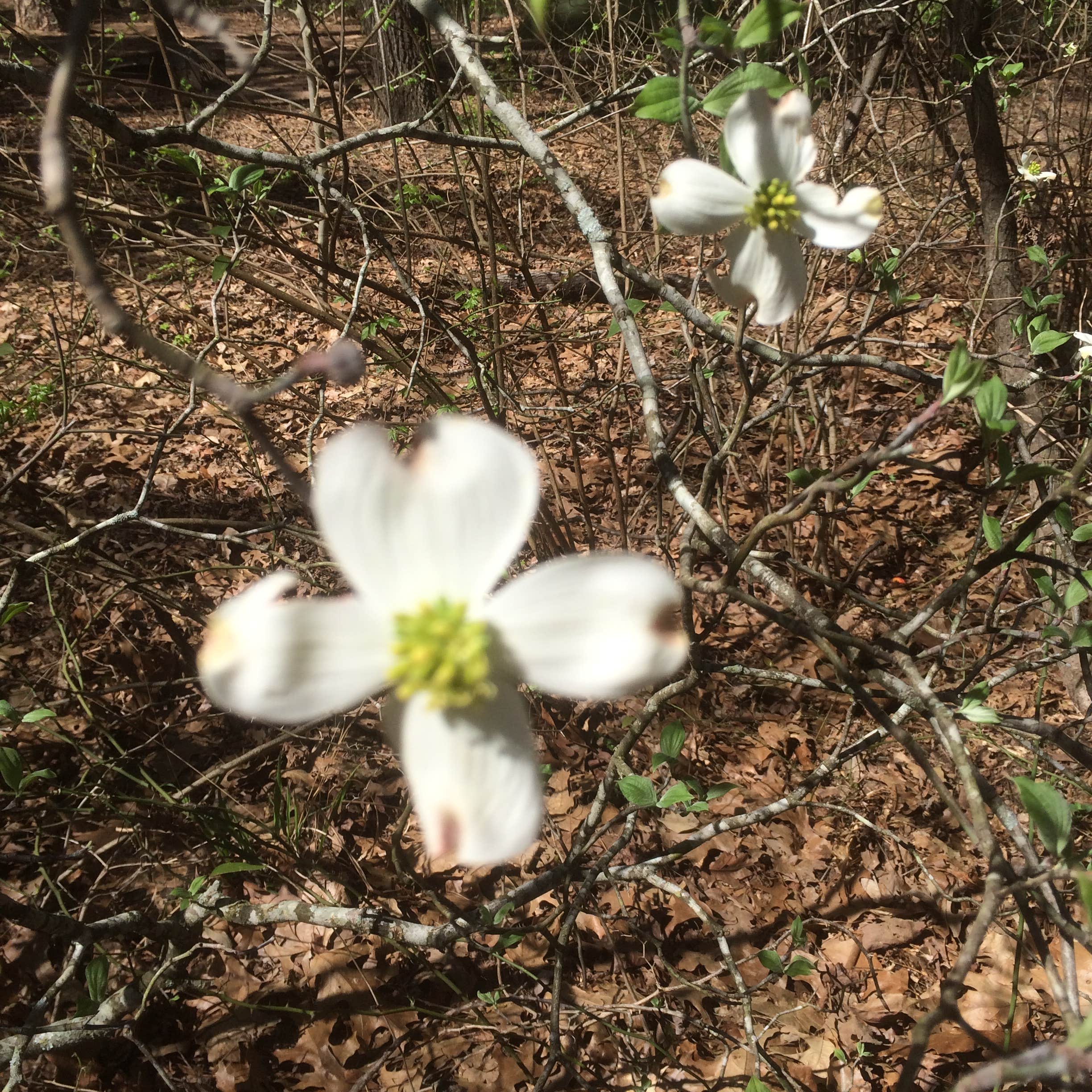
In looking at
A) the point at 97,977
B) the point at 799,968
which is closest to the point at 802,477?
the point at 799,968

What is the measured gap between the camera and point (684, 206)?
104 cm

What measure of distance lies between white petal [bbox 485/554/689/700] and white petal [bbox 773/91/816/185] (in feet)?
2.24

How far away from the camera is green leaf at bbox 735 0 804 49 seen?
962 mm

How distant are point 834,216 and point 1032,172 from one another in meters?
2.99

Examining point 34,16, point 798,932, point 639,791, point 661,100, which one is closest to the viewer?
point 661,100

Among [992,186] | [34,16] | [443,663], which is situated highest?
[34,16]

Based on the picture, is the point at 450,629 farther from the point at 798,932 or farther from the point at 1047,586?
the point at 798,932

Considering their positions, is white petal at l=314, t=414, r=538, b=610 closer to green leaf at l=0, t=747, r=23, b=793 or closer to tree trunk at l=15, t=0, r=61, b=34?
green leaf at l=0, t=747, r=23, b=793

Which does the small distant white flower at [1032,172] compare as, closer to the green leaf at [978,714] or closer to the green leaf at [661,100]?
the green leaf at [661,100]

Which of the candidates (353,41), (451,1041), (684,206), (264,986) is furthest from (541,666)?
(353,41)

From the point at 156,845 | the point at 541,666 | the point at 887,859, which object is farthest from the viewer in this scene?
the point at 887,859

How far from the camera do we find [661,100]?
44.0 inches

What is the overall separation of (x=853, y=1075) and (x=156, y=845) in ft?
7.76

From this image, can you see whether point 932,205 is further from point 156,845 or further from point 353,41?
point 353,41
